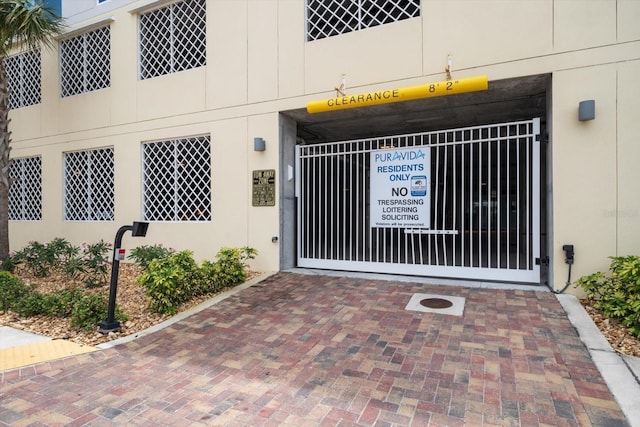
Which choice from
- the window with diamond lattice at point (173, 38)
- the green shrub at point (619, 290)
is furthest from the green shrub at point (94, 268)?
the green shrub at point (619, 290)

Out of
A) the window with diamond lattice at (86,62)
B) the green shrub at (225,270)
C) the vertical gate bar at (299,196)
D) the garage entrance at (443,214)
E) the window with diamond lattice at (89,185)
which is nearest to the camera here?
the garage entrance at (443,214)

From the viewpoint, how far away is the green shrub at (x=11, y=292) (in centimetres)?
526

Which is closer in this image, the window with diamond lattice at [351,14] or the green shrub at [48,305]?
the green shrub at [48,305]

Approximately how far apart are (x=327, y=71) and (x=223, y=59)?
7.46ft

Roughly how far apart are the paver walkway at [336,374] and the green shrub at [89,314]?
742 millimetres

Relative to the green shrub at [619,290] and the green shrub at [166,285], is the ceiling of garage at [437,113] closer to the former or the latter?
the green shrub at [619,290]

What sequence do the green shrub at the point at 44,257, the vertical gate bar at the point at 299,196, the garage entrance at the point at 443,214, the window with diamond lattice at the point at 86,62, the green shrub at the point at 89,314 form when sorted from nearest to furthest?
the green shrub at the point at 89,314
the garage entrance at the point at 443,214
the vertical gate bar at the point at 299,196
the green shrub at the point at 44,257
the window with diamond lattice at the point at 86,62

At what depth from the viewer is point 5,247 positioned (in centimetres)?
777

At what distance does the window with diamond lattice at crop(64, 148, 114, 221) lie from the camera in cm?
861

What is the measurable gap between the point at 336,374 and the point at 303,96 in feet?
15.8

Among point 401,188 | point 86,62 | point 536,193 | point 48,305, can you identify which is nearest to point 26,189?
point 86,62

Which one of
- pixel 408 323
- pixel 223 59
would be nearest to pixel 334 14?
pixel 223 59

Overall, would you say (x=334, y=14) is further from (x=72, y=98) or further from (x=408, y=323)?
(x=72, y=98)

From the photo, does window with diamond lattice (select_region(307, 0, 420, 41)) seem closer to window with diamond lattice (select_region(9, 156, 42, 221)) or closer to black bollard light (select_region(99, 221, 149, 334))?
black bollard light (select_region(99, 221, 149, 334))
